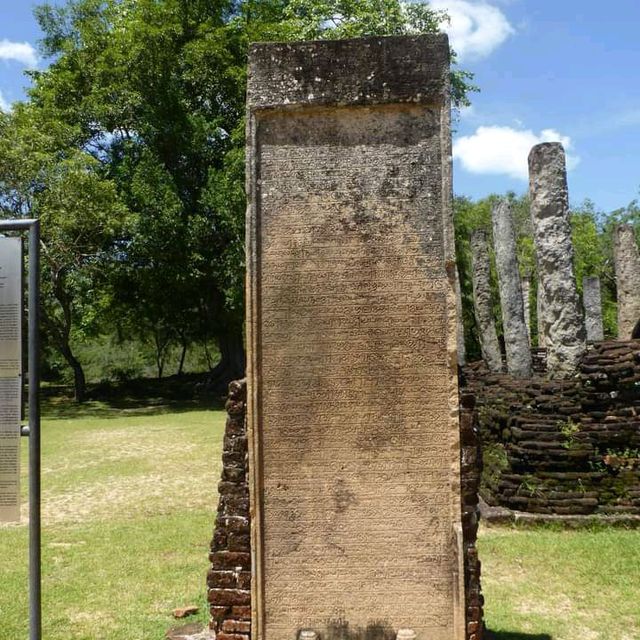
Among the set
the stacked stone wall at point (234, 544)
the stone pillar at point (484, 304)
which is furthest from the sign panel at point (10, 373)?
the stone pillar at point (484, 304)

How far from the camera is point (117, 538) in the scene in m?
6.59

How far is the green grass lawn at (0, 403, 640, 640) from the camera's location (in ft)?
14.6

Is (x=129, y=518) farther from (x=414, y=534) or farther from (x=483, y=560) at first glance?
(x=414, y=534)

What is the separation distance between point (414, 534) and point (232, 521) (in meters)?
1.01

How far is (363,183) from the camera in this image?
3.66 meters

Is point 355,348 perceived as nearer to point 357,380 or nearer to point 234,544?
point 357,380

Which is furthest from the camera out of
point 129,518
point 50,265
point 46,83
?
point 46,83

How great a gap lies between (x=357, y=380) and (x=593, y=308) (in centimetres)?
1662

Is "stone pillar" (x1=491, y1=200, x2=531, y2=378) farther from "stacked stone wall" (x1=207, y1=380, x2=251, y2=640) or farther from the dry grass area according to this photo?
"stacked stone wall" (x1=207, y1=380, x2=251, y2=640)

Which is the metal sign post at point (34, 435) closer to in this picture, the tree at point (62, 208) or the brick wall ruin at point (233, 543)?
the brick wall ruin at point (233, 543)

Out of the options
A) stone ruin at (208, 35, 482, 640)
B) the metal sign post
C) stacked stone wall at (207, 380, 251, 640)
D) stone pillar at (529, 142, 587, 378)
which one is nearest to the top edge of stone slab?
stone ruin at (208, 35, 482, 640)

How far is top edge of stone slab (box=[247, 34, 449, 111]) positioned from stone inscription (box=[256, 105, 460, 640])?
0.08 meters

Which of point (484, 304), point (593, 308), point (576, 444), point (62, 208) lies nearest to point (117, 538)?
point (576, 444)

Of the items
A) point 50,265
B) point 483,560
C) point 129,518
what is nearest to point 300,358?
point 483,560
